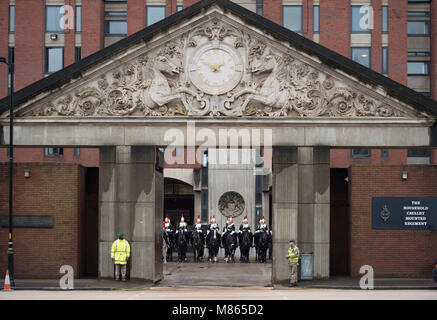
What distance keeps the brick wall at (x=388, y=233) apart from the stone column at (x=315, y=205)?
1.40 metres

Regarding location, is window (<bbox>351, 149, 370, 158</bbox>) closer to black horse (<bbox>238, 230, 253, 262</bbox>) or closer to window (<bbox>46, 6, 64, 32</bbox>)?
black horse (<bbox>238, 230, 253, 262</bbox>)

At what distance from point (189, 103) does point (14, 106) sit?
6.58 m

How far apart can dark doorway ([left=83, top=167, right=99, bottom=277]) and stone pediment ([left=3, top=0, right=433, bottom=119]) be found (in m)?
3.29

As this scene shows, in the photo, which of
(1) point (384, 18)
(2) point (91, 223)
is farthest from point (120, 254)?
(1) point (384, 18)

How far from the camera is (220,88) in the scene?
29.0 meters

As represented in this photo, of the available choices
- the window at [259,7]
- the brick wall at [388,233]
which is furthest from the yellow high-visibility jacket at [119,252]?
the window at [259,7]

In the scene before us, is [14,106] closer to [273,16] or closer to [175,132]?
[175,132]

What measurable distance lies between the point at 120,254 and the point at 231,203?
21.9 meters

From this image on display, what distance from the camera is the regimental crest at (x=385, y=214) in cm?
2936

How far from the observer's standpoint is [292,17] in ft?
184

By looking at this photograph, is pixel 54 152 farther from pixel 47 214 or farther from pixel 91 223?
pixel 47 214

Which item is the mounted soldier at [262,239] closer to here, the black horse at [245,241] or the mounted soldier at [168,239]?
the black horse at [245,241]

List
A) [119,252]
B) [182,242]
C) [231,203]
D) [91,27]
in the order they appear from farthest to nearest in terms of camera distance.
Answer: [91,27] → [231,203] → [182,242] → [119,252]

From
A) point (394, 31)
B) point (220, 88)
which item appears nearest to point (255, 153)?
point (394, 31)
